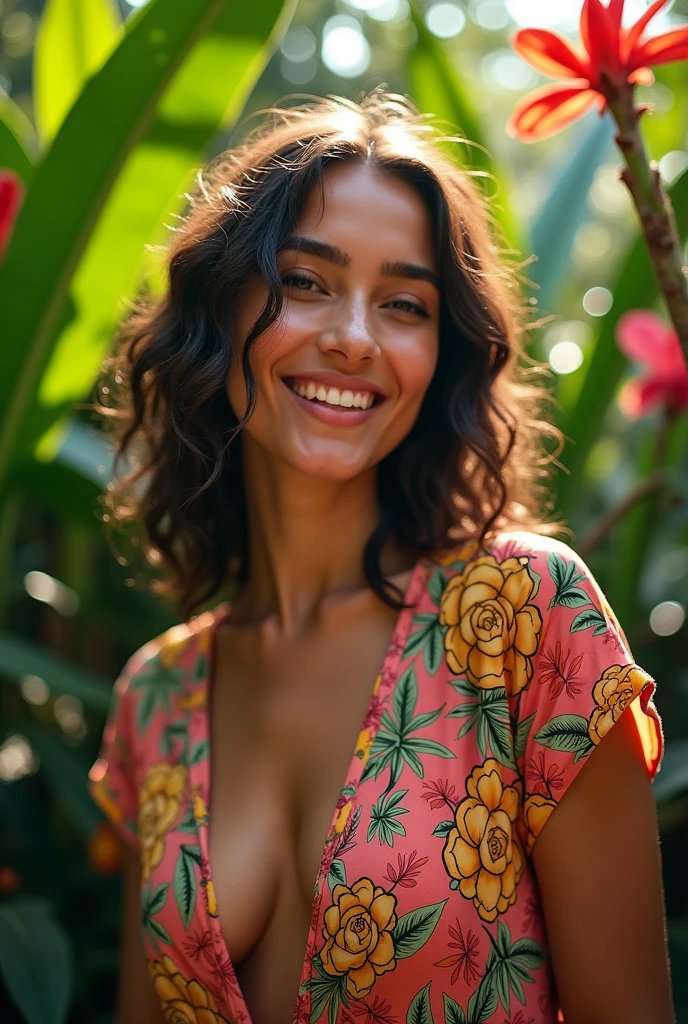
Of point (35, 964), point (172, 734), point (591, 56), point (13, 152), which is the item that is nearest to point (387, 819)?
point (172, 734)

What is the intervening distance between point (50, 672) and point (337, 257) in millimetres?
804

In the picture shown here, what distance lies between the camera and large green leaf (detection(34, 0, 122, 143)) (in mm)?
1626

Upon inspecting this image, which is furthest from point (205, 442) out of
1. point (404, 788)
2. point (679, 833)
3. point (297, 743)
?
point (679, 833)

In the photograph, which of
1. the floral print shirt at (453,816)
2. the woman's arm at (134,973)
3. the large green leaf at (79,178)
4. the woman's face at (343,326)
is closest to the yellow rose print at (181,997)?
the floral print shirt at (453,816)

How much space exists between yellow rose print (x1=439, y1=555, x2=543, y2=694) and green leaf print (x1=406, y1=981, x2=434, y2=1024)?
0.96 ft

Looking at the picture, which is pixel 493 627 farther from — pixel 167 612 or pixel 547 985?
pixel 167 612

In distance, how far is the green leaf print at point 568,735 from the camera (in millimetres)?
904

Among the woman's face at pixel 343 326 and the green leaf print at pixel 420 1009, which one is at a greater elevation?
the woman's face at pixel 343 326

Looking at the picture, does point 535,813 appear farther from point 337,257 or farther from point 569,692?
point 337,257

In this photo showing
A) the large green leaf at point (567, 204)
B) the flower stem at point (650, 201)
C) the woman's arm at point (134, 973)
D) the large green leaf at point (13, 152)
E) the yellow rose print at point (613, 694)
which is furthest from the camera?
the large green leaf at point (567, 204)

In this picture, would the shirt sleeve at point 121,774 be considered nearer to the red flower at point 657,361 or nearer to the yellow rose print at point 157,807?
the yellow rose print at point 157,807

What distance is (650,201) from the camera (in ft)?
2.60

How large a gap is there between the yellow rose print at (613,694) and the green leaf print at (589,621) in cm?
4

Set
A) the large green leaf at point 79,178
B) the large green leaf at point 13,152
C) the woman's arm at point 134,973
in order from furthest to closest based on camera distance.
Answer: the large green leaf at point 13,152
the large green leaf at point 79,178
the woman's arm at point 134,973
